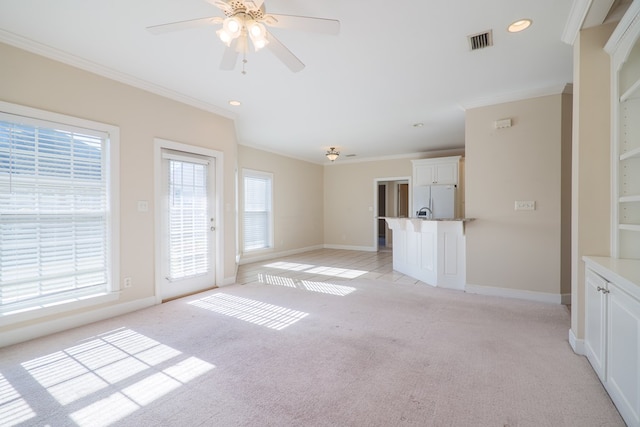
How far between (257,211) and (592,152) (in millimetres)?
6054

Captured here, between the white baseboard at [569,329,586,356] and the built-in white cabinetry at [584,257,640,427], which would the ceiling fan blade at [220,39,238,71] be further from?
the white baseboard at [569,329,586,356]

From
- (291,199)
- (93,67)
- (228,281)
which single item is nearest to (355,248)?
(291,199)

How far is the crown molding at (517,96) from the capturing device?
140 inches

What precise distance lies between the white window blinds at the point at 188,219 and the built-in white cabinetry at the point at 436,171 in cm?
505

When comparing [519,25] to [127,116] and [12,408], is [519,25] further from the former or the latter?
[12,408]

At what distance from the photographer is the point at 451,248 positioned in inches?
170

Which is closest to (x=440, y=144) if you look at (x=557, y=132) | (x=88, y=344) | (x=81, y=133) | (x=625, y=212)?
(x=557, y=132)

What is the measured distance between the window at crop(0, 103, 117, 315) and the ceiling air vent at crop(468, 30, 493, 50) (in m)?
3.84

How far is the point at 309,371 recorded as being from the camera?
6.97 ft

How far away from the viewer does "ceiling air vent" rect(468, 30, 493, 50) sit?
2.51 metres

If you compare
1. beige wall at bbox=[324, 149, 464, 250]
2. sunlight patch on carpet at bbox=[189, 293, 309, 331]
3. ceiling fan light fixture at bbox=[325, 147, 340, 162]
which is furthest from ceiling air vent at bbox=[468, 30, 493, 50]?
beige wall at bbox=[324, 149, 464, 250]

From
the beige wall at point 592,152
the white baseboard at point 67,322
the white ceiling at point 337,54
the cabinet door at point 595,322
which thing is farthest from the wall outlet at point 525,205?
the white baseboard at point 67,322

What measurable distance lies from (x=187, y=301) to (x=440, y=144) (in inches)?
239

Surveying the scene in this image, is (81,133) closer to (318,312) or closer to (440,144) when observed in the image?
(318,312)
